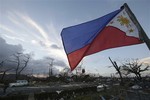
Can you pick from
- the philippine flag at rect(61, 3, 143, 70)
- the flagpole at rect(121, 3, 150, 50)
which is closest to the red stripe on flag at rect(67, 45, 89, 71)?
the philippine flag at rect(61, 3, 143, 70)

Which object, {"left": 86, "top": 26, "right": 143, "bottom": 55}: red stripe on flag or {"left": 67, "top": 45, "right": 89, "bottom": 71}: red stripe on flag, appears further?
{"left": 86, "top": 26, "right": 143, "bottom": 55}: red stripe on flag

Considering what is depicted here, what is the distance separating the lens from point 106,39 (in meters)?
5.52

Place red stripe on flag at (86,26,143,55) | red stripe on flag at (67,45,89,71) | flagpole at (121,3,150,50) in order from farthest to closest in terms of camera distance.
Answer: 1. red stripe on flag at (86,26,143,55)
2. red stripe on flag at (67,45,89,71)
3. flagpole at (121,3,150,50)

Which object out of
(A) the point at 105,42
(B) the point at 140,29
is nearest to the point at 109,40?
(A) the point at 105,42

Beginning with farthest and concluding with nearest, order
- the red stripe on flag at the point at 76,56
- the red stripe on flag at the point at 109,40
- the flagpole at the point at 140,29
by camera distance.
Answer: the red stripe on flag at the point at 109,40 → the red stripe on flag at the point at 76,56 → the flagpole at the point at 140,29

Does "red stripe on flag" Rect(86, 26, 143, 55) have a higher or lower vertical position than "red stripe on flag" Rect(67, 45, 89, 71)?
higher

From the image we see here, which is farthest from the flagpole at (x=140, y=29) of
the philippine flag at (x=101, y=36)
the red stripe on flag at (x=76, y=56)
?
the red stripe on flag at (x=76, y=56)

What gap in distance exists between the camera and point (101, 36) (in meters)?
5.53

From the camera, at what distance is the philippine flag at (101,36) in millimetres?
5199

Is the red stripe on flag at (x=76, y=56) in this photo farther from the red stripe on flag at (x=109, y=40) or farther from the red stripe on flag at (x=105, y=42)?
the red stripe on flag at (x=109, y=40)

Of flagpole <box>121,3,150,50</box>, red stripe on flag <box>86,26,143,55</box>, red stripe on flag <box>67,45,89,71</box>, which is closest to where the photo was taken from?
flagpole <box>121,3,150,50</box>

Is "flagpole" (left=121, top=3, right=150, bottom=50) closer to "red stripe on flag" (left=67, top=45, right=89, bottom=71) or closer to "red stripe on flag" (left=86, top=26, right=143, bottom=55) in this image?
"red stripe on flag" (left=86, top=26, right=143, bottom=55)

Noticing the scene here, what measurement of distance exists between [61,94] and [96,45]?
15.5m

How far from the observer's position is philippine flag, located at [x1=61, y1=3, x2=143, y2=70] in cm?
520
